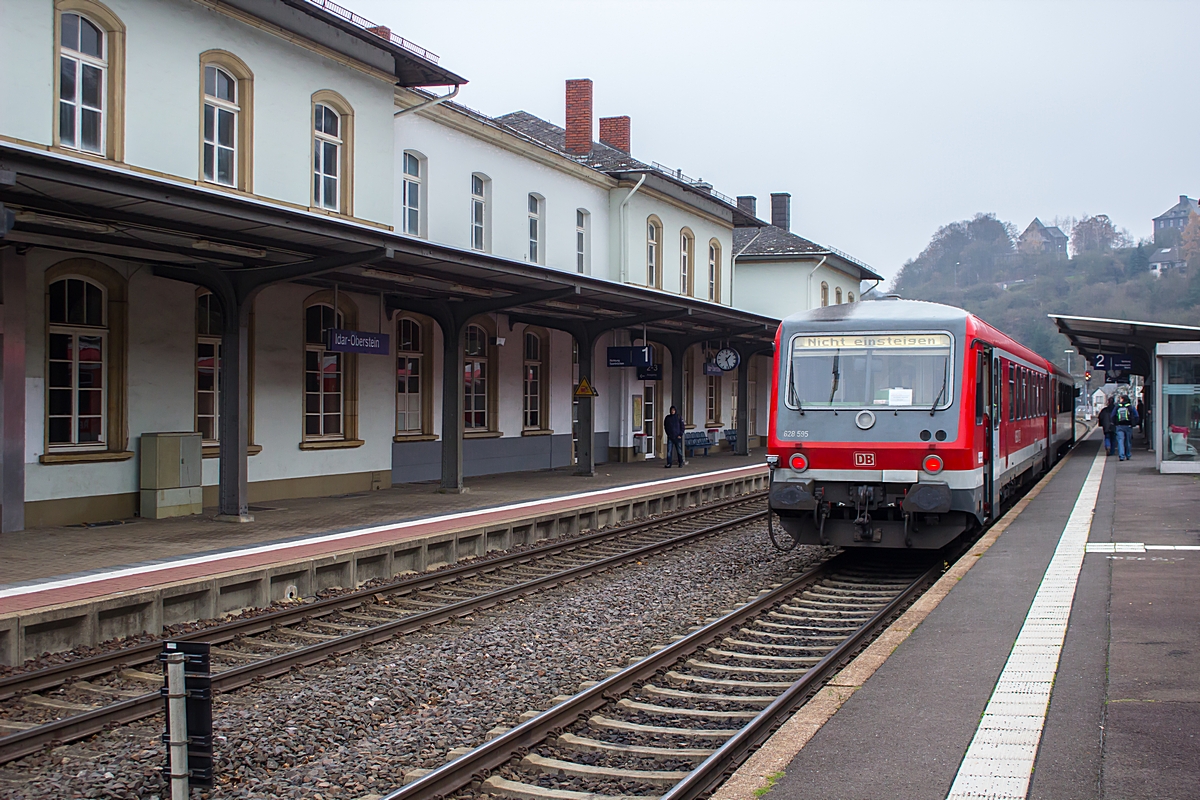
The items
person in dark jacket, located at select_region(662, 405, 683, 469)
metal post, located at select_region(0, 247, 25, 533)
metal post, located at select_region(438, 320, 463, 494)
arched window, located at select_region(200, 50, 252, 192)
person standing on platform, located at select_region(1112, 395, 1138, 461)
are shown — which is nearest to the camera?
metal post, located at select_region(0, 247, 25, 533)

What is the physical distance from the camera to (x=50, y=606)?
7746mm

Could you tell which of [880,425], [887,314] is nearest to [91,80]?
[887,314]

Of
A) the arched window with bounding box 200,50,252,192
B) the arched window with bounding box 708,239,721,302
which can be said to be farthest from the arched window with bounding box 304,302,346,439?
the arched window with bounding box 708,239,721,302

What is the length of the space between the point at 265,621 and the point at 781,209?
3948 centimetres

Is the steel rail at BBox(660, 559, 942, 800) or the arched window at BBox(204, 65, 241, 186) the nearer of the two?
the steel rail at BBox(660, 559, 942, 800)

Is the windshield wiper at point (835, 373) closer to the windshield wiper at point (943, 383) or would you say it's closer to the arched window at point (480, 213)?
the windshield wiper at point (943, 383)

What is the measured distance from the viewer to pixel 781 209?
149 ft

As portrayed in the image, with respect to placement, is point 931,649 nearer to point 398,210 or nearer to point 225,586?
point 225,586

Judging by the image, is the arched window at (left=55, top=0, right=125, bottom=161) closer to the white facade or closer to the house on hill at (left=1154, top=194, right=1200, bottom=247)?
the white facade

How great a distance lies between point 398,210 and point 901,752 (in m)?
15.0

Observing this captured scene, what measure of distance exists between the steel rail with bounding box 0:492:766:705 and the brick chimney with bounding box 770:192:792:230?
32.5 metres

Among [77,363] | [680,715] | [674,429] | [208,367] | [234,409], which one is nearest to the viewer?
[680,715]

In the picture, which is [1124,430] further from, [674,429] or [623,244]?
[623,244]

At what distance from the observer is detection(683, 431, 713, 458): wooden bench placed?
27906 millimetres
